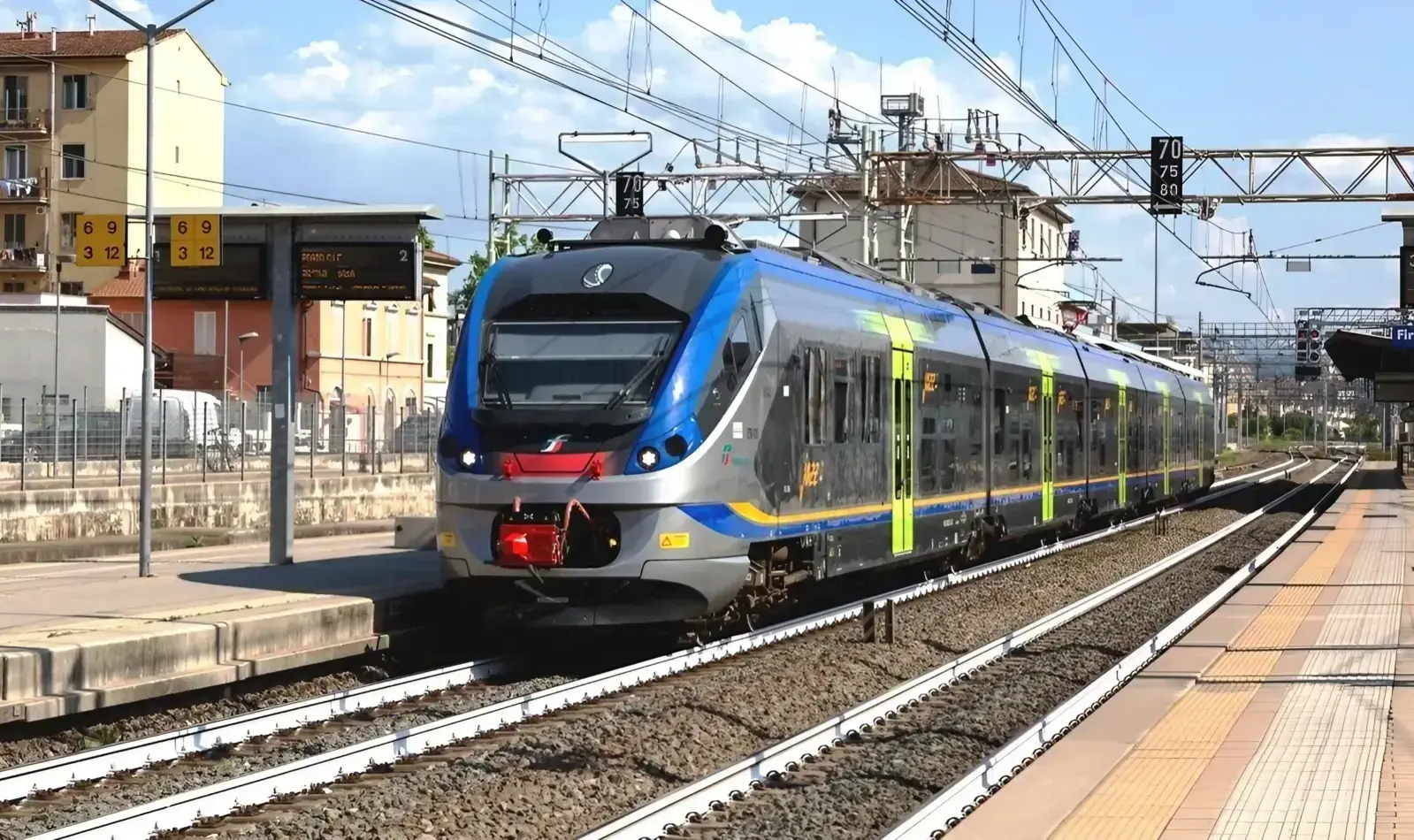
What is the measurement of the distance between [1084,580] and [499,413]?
1113 cm

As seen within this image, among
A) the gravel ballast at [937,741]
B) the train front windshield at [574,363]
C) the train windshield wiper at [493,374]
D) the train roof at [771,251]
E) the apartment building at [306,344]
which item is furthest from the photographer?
the apartment building at [306,344]

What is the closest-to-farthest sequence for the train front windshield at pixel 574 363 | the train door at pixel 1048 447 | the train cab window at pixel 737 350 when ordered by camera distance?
the train front windshield at pixel 574 363
the train cab window at pixel 737 350
the train door at pixel 1048 447

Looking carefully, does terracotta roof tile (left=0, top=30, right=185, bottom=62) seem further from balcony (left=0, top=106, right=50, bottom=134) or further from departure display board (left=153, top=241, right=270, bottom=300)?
departure display board (left=153, top=241, right=270, bottom=300)

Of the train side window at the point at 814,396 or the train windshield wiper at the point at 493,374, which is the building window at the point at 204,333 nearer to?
the train side window at the point at 814,396

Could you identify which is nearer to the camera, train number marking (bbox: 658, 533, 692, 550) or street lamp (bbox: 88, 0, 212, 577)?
train number marking (bbox: 658, 533, 692, 550)

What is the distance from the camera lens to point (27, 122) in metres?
72.6

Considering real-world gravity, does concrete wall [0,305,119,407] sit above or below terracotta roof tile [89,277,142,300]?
below

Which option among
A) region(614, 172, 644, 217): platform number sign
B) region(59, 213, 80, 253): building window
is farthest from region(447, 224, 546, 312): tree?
region(59, 213, 80, 253): building window

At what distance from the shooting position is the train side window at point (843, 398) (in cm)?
1659

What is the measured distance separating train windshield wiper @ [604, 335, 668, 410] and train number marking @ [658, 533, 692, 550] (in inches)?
40.8

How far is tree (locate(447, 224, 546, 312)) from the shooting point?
45531mm

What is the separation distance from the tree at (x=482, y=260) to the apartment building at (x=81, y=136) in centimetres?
1342

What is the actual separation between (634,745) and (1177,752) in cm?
301

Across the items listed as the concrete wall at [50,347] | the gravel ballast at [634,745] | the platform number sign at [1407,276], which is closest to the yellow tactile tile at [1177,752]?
the gravel ballast at [634,745]
